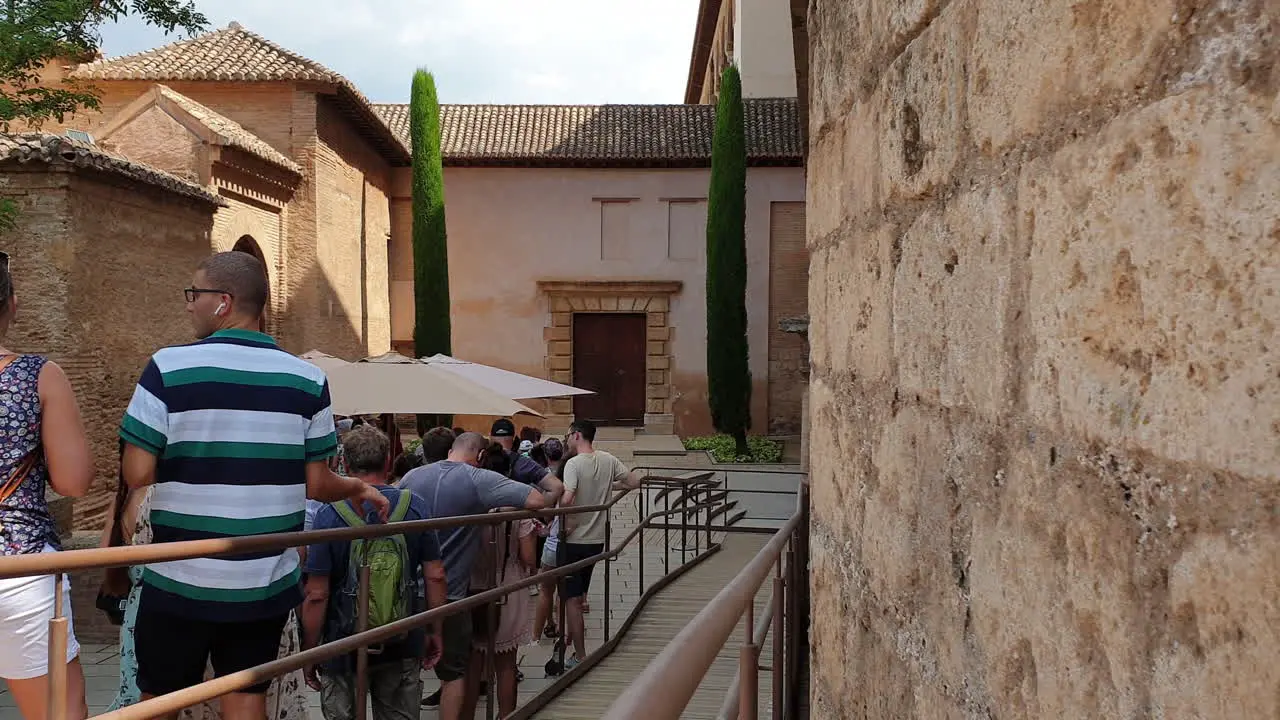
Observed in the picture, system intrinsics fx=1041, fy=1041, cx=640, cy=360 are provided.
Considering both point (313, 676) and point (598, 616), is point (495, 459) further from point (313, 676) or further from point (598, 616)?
point (313, 676)

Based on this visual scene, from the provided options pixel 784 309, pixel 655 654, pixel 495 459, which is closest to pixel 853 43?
pixel 655 654

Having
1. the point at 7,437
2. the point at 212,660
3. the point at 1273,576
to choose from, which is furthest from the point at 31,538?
the point at 1273,576

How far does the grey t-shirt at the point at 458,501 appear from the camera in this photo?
17.0ft

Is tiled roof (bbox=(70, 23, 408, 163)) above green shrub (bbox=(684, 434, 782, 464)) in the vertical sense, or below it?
above

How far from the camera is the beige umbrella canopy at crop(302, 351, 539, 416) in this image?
829 cm

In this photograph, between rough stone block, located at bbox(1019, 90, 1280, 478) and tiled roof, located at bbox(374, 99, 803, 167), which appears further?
tiled roof, located at bbox(374, 99, 803, 167)

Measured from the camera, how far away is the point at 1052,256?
109 centimetres

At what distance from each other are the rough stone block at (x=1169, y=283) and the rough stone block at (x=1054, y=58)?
0.05 m

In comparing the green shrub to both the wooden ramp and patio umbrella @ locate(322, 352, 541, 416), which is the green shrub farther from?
patio umbrella @ locate(322, 352, 541, 416)

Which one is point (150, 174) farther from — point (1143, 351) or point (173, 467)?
point (1143, 351)

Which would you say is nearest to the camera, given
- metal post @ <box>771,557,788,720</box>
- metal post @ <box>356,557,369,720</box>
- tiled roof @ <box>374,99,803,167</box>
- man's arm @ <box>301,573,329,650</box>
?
metal post @ <box>771,557,788,720</box>

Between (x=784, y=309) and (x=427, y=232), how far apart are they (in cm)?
865

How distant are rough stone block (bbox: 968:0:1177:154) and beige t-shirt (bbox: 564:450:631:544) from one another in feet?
18.7

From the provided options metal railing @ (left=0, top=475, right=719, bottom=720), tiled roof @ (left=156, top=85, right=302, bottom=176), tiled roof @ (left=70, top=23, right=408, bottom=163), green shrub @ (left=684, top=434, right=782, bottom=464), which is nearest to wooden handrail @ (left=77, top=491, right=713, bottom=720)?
metal railing @ (left=0, top=475, right=719, bottom=720)
